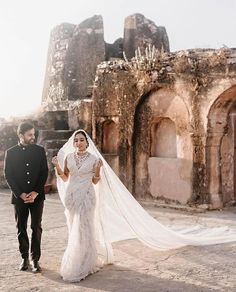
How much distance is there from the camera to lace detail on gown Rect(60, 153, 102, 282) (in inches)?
190

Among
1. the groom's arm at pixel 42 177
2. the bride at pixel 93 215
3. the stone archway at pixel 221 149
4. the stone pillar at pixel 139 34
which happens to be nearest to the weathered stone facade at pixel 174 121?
the stone archway at pixel 221 149

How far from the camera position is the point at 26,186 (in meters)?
5.10

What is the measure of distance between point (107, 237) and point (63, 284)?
105 cm

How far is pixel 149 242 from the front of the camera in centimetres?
593

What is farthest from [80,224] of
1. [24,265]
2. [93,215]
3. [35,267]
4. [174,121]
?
[174,121]

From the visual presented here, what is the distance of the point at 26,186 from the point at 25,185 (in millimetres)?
18

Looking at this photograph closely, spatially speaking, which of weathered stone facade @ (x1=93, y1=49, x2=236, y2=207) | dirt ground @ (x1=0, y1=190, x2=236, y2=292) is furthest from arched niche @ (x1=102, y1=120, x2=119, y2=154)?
dirt ground @ (x1=0, y1=190, x2=236, y2=292)

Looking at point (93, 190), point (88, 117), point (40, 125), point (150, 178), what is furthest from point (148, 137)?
point (93, 190)

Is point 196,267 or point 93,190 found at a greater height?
point 93,190

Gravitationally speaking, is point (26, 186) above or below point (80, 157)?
below

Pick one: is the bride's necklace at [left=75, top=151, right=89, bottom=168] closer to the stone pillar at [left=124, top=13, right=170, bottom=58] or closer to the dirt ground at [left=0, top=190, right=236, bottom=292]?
the dirt ground at [left=0, top=190, right=236, bottom=292]

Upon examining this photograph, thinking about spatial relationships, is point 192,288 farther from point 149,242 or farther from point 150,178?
point 150,178

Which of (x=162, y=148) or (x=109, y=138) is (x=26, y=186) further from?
(x=109, y=138)

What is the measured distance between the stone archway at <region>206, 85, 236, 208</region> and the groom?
5582 millimetres
